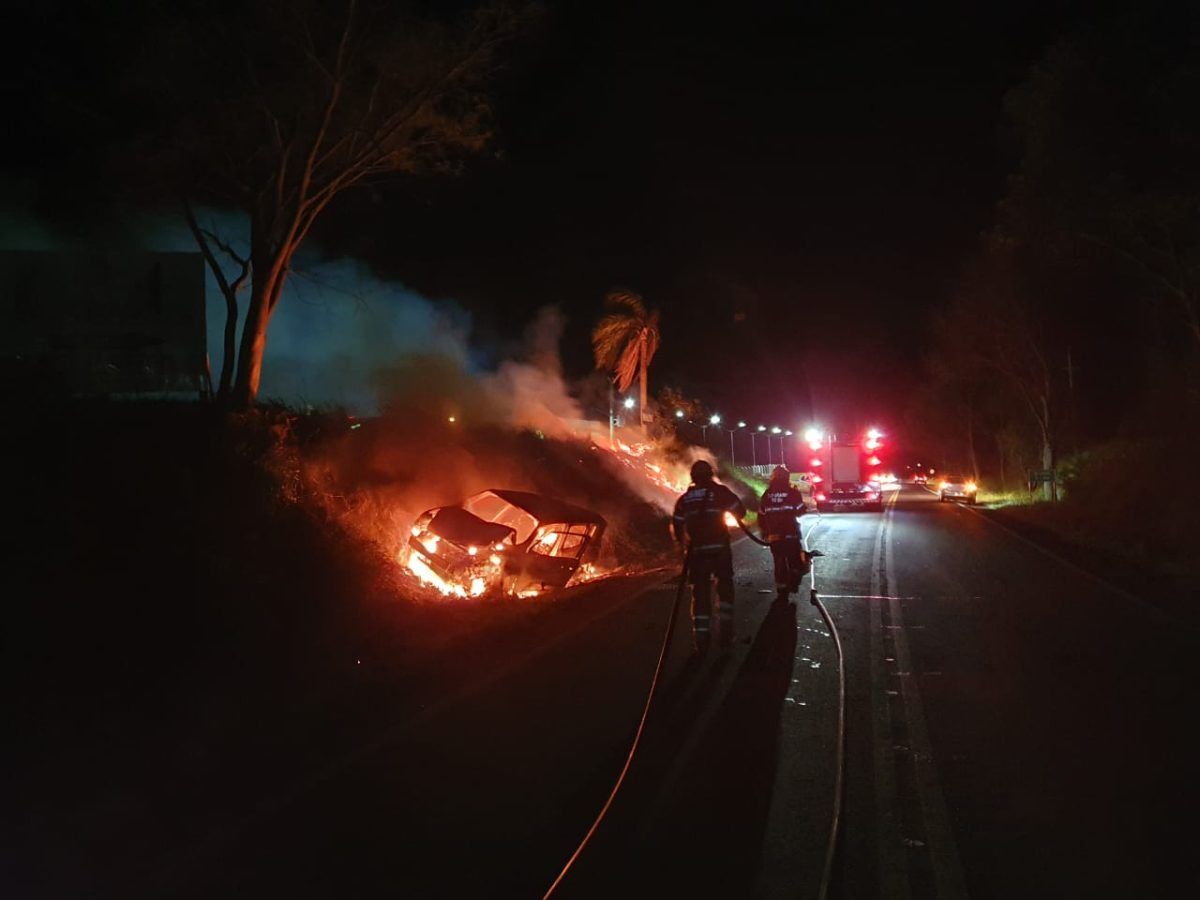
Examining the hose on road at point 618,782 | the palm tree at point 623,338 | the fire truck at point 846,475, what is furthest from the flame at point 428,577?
the fire truck at point 846,475

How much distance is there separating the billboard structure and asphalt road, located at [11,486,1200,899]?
13.0 metres

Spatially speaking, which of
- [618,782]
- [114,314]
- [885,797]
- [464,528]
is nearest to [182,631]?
[618,782]

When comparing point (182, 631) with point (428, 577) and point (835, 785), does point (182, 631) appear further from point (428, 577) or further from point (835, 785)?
point (428, 577)

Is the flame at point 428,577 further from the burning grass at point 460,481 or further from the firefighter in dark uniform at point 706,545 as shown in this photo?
the firefighter in dark uniform at point 706,545

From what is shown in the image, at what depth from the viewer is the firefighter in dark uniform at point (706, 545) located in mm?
9344

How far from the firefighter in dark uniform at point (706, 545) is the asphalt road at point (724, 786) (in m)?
0.37

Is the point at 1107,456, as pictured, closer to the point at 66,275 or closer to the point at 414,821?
the point at 66,275

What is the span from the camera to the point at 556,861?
4543 mm

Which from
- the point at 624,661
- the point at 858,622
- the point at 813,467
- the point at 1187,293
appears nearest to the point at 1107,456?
the point at 813,467

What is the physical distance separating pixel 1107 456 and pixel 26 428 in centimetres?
3623

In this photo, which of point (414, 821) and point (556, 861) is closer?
point (556, 861)

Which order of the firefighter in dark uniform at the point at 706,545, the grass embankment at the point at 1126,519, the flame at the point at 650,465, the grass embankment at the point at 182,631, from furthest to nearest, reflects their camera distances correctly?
the flame at the point at 650,465 → the grass embankment at the point at 1126,519 → the firefighter in dark uniform at the point at 706,545 → the grass embankment at the point at 182,631

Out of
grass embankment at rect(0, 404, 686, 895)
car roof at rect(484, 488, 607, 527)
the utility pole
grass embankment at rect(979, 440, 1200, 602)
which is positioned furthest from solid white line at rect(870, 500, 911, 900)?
the utility pole

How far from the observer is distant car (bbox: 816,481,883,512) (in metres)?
41.3
